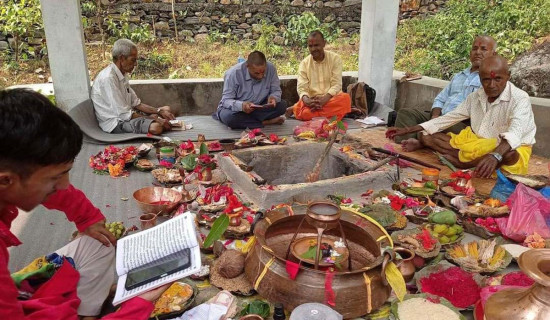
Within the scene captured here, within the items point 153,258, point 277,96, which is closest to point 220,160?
point 277,96

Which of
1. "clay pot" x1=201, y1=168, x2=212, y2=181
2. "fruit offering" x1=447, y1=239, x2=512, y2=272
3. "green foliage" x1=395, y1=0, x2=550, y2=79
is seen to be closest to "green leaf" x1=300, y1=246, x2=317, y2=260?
"fruit offering" x1=447, y1=239, x2=512, y2=272

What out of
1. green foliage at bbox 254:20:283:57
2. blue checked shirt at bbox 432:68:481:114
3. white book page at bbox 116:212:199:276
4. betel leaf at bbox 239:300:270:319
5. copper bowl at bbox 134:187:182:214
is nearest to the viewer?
white book page at bbox 116:212:199:276

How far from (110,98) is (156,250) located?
4.04 m

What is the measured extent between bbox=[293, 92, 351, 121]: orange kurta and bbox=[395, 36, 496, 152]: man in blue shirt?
0.98 metres

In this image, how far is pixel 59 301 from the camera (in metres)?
1.80

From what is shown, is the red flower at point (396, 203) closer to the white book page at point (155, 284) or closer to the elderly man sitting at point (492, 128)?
the elderly man sitting at point (492, 128)

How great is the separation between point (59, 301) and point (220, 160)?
2639 millimetres

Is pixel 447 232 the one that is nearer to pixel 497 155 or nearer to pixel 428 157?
pixel 497 155

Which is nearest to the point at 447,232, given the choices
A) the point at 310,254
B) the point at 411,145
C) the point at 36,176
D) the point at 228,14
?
the point at 310,254

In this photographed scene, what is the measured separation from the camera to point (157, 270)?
172cm

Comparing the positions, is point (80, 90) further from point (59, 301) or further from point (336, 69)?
point (59, 301)

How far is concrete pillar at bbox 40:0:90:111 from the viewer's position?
5.44m

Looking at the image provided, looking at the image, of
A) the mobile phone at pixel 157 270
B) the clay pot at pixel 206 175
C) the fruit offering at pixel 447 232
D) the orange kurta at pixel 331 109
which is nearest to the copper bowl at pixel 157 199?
the clay pot at pixel 206 175

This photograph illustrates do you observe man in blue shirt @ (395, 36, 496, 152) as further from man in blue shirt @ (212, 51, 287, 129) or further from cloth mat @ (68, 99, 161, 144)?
cloth mat @ (68, 99, 161, 144)
